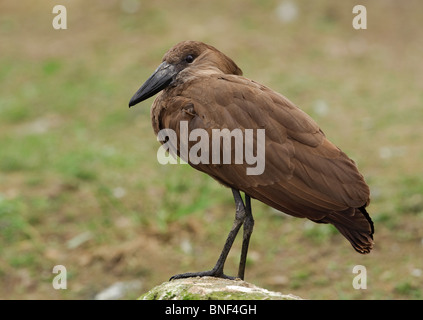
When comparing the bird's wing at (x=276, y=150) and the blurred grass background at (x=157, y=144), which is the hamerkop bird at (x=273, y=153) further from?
the blurred grass background at (x=157, y=144)

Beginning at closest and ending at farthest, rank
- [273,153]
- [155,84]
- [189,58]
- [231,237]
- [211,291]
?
[211,291] < [273,153] < [231,237] < [155,84] < [189,58]

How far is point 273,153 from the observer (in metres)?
3.41

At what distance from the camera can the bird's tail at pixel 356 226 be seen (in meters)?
3.29

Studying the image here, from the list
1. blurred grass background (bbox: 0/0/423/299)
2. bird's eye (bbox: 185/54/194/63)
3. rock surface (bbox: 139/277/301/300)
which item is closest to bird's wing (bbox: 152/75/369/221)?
bird's eye (bbox: 185/54/194/63)

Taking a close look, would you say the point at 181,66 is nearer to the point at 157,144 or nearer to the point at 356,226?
the point at 356,226

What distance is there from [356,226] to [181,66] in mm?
1317

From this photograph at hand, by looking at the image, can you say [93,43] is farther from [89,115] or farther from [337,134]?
[337,134]

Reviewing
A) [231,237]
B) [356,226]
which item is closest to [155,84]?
[231,237]

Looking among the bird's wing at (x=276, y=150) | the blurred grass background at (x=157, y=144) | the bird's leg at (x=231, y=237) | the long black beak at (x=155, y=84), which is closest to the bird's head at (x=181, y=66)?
the long black beak at (x=155, y=84)

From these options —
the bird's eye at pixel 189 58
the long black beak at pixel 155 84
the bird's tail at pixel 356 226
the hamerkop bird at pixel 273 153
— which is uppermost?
the bird's eye at pixel 189 58

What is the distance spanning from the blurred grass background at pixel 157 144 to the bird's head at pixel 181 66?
1902 mm

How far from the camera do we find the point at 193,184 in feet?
20.8
